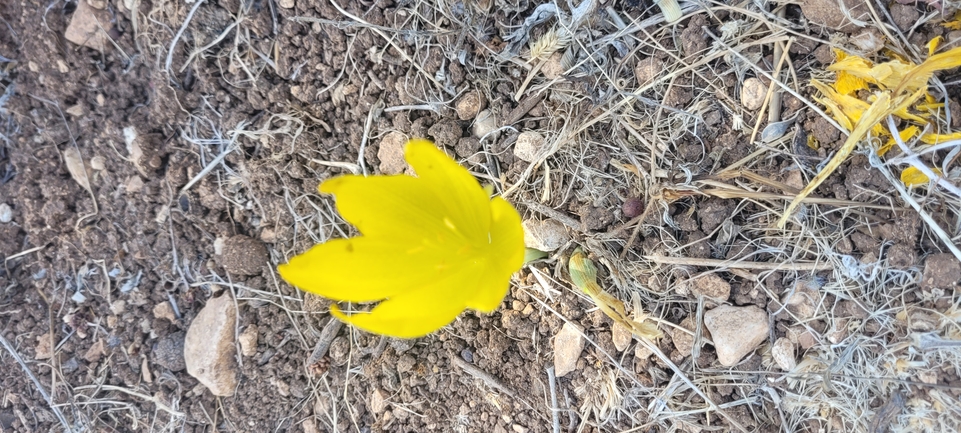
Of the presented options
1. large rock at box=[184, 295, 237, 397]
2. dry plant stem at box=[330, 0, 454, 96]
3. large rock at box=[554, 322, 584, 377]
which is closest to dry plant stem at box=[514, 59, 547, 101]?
dry plant stem at box=[330, 0, 454, 96]

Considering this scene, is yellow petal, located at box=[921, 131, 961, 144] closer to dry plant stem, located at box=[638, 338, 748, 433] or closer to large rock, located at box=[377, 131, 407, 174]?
dry plant stem, located at box=[638, 338, 748, 433]

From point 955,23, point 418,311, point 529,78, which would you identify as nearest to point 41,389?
point 418,311

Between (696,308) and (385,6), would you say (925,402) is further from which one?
(385,6)

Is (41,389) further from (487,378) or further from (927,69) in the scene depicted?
(927,69)

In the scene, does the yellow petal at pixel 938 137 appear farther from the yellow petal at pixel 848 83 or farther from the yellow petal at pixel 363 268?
the yellow petal at pixel 363 268

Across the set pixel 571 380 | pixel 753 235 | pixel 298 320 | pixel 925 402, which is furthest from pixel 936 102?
pixel 298 320

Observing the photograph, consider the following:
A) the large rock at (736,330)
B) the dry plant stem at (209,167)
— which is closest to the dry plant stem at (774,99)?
the large rock at (736,330)

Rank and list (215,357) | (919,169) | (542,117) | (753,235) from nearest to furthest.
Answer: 1. (919,169)
2. (753,235)
3. (542,117)
4. (215,357)
